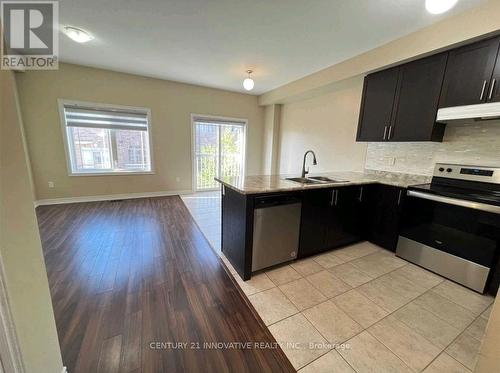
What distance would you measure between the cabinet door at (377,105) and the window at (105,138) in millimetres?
4237

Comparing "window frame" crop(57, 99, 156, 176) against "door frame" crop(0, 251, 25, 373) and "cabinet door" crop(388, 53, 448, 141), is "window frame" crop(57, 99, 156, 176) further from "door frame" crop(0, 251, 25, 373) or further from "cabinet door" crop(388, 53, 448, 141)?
"cabinet door" crop(388, 53, 448, 141)

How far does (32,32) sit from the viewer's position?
2576mm

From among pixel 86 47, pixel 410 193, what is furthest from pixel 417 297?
pixel 86 47

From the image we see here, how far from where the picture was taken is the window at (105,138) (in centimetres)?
394

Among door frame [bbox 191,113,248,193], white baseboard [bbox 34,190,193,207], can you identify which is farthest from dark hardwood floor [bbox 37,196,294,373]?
door frame [bbox 191,113,248,193]

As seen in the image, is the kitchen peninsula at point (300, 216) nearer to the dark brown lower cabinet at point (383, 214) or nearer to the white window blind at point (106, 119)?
the dark brown lower cabinet at point (383, 214)

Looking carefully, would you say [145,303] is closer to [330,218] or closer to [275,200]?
[275,200]

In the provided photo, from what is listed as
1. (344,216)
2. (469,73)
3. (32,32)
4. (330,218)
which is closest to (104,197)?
(32,32)

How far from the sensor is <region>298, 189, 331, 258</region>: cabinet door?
A: 7.34ft

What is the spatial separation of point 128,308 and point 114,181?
3.56m

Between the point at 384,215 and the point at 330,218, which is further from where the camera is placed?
the point at 384,215

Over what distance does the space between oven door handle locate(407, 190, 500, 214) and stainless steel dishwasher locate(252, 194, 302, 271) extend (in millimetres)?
1358

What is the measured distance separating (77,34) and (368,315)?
14.6ft

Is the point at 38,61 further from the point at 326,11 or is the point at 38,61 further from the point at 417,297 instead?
the point at 417,297
